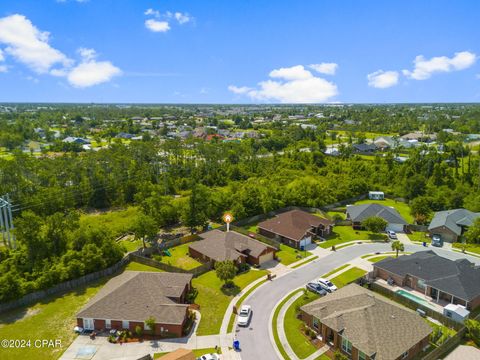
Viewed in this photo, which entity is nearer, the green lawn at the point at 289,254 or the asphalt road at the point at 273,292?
the asphalt road at the point at 273,292

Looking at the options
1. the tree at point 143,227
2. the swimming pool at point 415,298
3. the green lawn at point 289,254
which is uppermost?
the tree at point 143,227

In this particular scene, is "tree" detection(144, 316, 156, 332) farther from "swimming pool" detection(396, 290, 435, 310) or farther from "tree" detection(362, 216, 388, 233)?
"tree" detection(362, 216, 388, 233)

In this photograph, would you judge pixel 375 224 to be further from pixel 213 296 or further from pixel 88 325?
pixel 88 325

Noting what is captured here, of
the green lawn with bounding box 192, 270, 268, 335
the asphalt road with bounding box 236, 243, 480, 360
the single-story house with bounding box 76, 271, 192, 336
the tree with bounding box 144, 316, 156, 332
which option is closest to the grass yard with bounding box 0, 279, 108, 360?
the single-story house with bounding box 76, 271, 192, 336

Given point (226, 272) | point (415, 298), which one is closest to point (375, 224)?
point (415, 298)

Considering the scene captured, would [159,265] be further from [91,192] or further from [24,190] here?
[24,190]

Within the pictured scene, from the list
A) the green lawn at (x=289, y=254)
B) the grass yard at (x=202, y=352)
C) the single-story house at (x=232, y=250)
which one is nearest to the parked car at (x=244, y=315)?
the grass yard at (x=202, y=352)

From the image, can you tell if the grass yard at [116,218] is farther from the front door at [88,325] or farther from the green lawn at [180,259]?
the front door at [88,325]

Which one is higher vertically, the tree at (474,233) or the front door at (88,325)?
the tree at (474,233)
